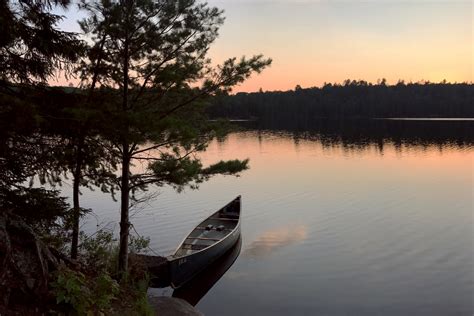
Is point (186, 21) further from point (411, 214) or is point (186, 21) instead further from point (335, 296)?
point (411, 214)

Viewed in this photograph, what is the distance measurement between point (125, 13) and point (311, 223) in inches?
753

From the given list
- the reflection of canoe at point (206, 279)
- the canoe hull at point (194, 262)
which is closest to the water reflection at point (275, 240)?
the reflection of canoe at point (206, 279)

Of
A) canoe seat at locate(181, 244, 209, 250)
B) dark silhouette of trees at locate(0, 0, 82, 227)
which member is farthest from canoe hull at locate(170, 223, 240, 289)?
dark silhouette of trees at locate(0, 0, 82, 227)

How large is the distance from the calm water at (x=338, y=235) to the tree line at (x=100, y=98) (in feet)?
23.1

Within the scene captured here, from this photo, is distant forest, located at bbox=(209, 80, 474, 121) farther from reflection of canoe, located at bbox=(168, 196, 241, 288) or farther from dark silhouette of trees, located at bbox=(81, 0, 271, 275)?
dark silhouette of trees, located at bbox=(81, 0, 271, 275)

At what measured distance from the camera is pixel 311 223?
27.0m

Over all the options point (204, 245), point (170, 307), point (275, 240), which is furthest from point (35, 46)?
point (275, 240)

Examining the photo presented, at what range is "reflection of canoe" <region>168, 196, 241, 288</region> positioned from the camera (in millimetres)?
17188

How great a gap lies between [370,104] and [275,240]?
159911 millimetres

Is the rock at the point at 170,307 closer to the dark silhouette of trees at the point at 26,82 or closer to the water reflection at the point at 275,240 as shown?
the dark silhouette of trees at the point at 26,82

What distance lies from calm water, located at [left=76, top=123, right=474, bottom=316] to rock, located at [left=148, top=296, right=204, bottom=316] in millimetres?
4043

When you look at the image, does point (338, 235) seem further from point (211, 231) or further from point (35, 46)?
point (35, 46)

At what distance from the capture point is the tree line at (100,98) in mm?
8555

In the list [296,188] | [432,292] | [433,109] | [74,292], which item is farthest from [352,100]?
[74,292]
